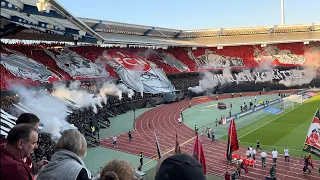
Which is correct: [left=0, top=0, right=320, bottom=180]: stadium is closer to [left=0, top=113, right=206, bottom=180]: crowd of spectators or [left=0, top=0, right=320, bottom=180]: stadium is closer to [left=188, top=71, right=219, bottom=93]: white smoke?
[left=0, top=113, right=206, bottom=180]: crowd of spectators

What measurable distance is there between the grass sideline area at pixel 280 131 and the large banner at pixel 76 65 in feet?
51.7

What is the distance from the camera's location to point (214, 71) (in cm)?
4775

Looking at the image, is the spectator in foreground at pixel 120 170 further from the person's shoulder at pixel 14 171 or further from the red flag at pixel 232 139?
the red flag at pixel 232 139

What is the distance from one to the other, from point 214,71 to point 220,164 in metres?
32.9

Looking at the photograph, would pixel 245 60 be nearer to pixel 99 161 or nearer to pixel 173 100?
pixel 173 100

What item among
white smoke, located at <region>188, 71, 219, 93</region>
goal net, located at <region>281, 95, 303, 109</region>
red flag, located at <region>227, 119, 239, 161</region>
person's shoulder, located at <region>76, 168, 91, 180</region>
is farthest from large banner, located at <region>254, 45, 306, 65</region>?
person's shoulder, located at <region>76, 168, 91, 180</region>

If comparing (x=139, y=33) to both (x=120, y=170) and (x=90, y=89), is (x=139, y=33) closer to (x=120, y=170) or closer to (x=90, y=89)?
(x=90, y=89)

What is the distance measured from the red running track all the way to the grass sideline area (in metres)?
1.51

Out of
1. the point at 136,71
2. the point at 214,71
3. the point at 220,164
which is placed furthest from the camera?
the point at 214,71

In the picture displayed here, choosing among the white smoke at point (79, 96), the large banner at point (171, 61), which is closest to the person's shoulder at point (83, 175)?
the white smoke at point (79, 96)

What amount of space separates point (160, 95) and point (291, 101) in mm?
14999

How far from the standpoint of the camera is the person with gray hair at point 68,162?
109 inches

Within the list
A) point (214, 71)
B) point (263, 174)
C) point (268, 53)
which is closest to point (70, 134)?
point (263, 174)

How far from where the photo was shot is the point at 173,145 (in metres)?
20.1
